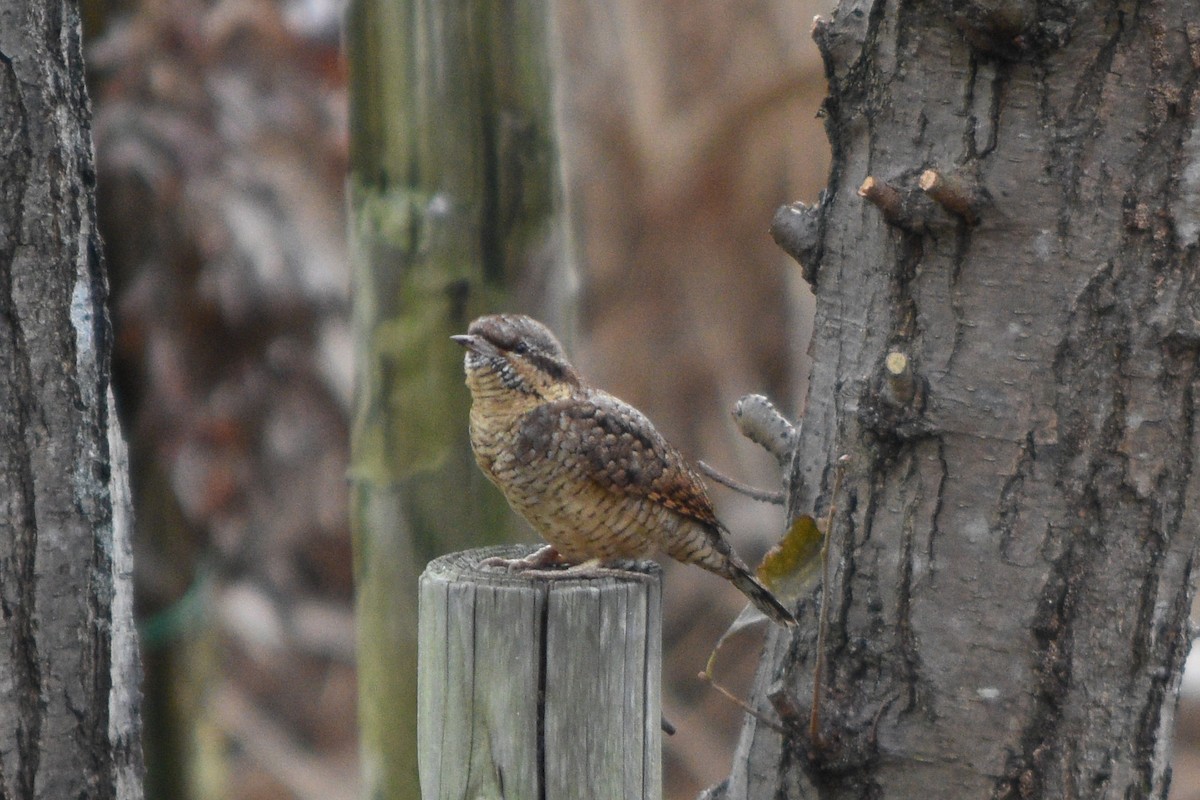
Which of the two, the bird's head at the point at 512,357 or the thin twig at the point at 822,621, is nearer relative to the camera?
the thin twig at the point at 822,621

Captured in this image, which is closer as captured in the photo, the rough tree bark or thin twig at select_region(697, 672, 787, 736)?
thin twig at select_region(697, 672, 787, 736)

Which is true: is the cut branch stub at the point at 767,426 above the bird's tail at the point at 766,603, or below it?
above

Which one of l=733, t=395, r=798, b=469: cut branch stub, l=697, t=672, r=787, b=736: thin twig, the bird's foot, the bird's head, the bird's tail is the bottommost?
l=697, t=672, r=787, b=736: thin twig

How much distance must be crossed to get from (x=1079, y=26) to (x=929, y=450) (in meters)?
0.76

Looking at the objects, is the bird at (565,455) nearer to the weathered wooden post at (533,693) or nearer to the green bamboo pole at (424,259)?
the weathered wooden post at (533,693)

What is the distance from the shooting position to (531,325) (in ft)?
9.80

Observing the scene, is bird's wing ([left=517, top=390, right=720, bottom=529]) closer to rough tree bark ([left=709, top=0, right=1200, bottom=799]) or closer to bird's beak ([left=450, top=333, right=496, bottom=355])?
bird's beak ([left=450, top=333, right=496, bottom=355])

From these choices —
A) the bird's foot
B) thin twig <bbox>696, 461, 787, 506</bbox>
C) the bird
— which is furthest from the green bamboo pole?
thin twig <bbox>696, 461, 787, 506</bbox>

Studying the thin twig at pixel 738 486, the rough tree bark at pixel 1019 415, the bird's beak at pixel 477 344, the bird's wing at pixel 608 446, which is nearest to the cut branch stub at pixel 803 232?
the rough tree bark at pixel 1019 415

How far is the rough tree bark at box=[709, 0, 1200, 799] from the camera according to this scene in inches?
91.0

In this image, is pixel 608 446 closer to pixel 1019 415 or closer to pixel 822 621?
pixel 822 621

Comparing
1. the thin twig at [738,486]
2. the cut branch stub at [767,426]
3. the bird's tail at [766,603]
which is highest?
the cut branch stub at [767,426]

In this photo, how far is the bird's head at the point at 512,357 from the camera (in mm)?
2977

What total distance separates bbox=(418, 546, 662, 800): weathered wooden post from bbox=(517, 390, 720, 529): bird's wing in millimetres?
799
